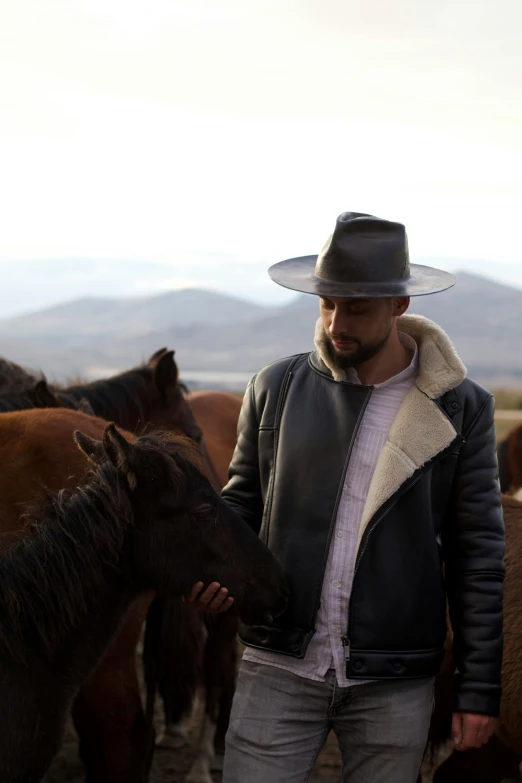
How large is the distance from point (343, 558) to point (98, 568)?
0.79 metres

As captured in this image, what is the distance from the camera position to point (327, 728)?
9.05 ft

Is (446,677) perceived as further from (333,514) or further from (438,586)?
(333,514)

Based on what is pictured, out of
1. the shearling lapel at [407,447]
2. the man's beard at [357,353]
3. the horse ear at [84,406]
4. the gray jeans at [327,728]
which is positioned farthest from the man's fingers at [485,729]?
the horse ear at [84,406]

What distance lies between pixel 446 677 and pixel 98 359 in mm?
152922

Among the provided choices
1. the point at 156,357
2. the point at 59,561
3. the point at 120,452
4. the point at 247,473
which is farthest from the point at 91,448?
the point at 156,357

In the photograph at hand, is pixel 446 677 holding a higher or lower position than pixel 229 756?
lower

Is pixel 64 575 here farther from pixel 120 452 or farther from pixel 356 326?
pixel 356 326

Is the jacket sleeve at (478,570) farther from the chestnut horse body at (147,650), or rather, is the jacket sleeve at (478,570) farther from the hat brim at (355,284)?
the chestnut horse body at (147,650)

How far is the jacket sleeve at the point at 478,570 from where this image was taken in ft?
8.87

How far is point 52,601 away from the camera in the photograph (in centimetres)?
278

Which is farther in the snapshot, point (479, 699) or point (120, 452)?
point (120, 452)

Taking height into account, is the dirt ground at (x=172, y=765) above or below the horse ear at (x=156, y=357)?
below

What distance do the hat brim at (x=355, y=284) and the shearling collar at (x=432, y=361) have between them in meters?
0.15

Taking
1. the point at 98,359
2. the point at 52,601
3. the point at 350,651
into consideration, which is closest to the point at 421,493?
the point at 350,651
